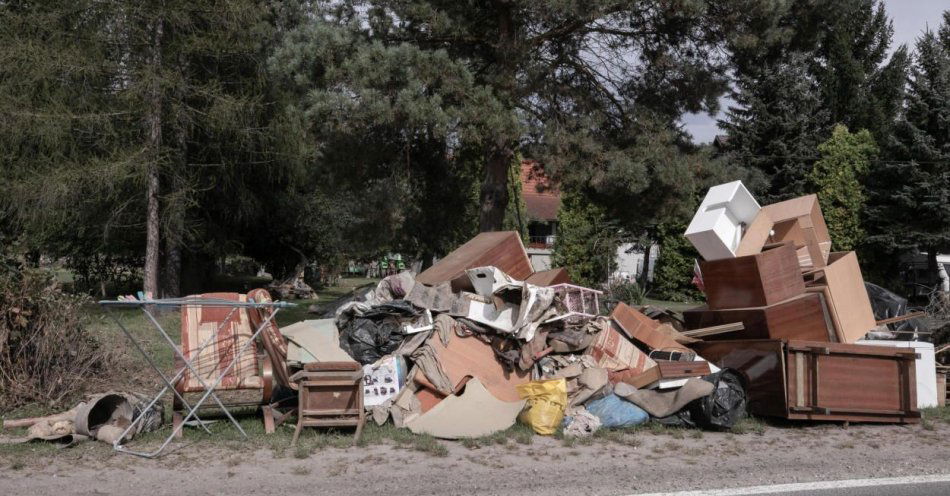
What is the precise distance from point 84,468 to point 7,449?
98 centimetres

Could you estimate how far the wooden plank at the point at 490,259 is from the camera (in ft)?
29.8

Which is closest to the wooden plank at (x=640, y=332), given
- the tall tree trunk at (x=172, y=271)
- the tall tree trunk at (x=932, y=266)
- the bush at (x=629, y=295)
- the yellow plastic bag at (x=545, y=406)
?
the yellow plastic bag at (x=545, y=406)

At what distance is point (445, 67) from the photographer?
11.6m

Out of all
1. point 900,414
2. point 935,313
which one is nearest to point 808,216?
point 900,414

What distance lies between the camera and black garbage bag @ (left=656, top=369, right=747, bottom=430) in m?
7.22

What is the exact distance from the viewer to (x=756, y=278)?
328 inches

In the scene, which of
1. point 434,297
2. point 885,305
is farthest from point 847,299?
point 434,297

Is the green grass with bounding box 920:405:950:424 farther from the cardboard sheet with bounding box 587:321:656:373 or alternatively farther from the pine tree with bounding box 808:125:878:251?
the pine tree with bounding box 808:125:878:251

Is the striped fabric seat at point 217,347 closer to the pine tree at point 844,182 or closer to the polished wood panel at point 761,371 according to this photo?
the polished wood panel at point 761,371

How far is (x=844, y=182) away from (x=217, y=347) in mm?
21358

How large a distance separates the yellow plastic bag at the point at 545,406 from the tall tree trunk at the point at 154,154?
30.8ft

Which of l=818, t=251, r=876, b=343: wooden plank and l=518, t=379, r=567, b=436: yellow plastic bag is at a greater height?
l=818, t=251, r=876, b=343: wooden plank

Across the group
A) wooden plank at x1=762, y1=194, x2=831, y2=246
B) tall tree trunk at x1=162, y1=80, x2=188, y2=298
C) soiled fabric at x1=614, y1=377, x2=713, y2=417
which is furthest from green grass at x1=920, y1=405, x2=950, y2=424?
tall tree trunk at x1=162, y1=80, x2=188, y2=298

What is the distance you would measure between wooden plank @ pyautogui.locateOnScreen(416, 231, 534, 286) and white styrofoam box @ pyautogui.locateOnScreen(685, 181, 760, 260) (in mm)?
2088
